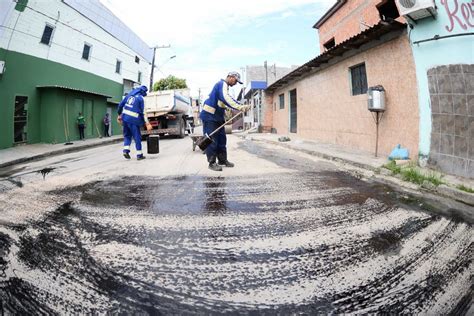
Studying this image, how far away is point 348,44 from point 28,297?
30.8 feet

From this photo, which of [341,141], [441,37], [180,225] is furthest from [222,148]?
[341,141]

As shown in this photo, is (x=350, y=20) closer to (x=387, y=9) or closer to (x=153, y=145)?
(x=387, y=9)

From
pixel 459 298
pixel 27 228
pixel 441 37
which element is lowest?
pixel 459 298

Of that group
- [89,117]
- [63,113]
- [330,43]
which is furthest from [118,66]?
[330,43]

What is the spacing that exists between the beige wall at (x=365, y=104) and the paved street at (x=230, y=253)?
11.5 ft

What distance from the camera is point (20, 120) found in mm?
12250

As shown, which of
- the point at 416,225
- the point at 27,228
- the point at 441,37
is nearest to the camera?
the point at 27,228

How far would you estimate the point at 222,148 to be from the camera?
20.8 feet

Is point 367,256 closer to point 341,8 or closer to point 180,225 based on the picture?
point 180,225

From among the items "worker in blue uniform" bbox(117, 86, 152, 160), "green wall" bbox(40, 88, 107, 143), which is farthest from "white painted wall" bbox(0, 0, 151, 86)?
"worker in blue uniform" bbox(117, 86, 152, 160)

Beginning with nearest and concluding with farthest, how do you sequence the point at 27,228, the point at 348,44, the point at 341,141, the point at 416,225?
the point at 27,228
the point at 416,225
the point at 348,44
the point at 341,141

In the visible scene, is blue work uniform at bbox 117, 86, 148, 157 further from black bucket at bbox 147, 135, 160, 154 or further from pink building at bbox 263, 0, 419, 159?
pink building at bbox 263, 0, 419, 159

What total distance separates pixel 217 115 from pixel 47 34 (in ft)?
40.0

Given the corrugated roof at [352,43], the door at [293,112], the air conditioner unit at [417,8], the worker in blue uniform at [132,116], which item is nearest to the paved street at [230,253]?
the air conditioner unit at [417,8]
